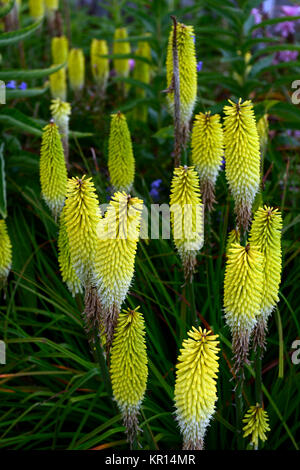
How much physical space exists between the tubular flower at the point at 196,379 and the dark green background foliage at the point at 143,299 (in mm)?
392

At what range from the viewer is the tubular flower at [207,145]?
212cm

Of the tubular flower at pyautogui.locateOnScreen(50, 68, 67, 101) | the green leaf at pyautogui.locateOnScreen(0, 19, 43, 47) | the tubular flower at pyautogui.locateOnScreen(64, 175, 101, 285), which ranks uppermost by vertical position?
the green leaf at pyautogui.locateOnScreen(0, 19, 43, 47)

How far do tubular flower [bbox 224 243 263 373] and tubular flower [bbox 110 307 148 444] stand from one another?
0.91ft

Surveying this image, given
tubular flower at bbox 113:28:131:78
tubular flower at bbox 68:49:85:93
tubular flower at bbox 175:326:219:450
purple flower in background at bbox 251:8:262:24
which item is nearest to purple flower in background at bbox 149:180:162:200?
tubular flower at bbox 68:49:85:93

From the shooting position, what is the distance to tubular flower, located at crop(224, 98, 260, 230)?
191 cm

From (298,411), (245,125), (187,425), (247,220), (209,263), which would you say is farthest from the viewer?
(209,263)

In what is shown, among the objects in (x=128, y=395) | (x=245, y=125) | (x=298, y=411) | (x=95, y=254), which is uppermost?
(x=245, y=125)

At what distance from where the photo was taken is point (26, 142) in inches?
166

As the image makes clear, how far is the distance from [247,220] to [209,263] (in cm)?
62

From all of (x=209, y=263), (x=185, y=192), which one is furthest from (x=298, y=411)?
(x=185, y=192)

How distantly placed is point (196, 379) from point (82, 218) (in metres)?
0.58

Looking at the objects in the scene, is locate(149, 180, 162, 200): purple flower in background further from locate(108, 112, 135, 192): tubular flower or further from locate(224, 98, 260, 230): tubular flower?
locate(224, 98, 260, 230): tubular flower

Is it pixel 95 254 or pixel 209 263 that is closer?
pixel 95 254
